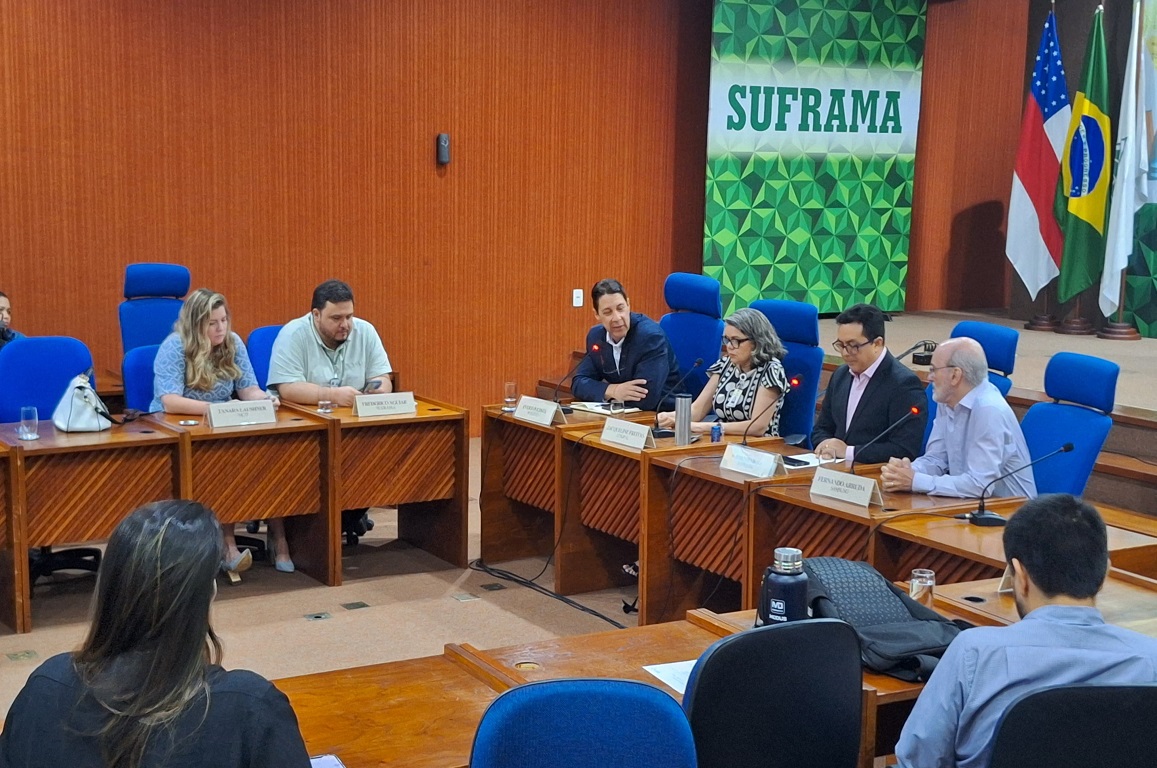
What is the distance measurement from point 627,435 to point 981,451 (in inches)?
50.6

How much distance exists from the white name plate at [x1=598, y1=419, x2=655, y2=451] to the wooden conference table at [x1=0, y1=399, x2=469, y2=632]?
70cm

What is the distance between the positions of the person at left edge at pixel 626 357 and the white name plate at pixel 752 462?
1188 millimetres

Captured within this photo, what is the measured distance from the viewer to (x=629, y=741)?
1.79 metres

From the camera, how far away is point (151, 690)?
1.50 m

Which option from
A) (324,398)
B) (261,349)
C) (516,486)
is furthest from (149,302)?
(516,486)

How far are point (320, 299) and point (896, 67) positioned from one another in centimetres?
501

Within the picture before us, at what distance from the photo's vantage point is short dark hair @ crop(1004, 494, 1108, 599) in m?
2.02

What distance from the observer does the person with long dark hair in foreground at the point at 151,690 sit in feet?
4.91

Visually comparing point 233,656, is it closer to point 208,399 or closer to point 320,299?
point 208,399

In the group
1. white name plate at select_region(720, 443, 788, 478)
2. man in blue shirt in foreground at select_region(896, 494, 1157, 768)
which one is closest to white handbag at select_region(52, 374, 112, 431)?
white name plate at select_region(720, 443, 788, 478)

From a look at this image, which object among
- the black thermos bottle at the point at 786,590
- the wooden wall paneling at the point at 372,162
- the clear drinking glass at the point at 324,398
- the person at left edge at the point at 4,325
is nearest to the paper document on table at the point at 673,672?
the black thermos bottle at the point at 786,590

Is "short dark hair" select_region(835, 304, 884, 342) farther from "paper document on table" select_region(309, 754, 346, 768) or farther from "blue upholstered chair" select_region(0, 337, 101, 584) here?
"blue upholstered chair" select_region(0, 337, 101, 584)

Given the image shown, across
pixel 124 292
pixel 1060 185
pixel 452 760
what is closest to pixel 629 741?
pixel 452 760

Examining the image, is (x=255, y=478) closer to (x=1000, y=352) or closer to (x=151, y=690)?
(x=1000, y=352)
